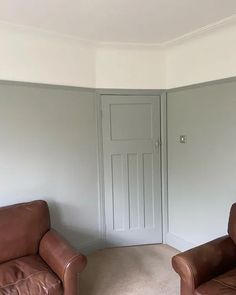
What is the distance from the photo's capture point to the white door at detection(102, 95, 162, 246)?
3.15 m

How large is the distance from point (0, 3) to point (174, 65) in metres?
1.84

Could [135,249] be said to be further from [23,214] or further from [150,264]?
[23,214]

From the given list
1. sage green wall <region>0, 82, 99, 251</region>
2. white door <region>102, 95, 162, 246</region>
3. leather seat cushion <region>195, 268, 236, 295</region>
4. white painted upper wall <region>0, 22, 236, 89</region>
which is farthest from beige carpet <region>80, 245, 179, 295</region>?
white painted upper wall <region>0, 22, 236, 89</region>

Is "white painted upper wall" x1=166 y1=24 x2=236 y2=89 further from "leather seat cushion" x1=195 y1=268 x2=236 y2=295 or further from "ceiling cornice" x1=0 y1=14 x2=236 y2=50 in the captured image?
"leather seat cushion" x1=195 y1=268 x2=236 y2=295

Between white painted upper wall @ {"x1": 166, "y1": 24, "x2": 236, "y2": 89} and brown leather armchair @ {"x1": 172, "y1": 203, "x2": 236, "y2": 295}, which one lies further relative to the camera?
white painted upper wall @ {"x1": 166, "y1": 24, "x2": 236, "y2": 89}

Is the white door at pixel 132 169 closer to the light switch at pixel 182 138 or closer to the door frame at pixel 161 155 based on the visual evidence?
the door frame at pixel 161 155

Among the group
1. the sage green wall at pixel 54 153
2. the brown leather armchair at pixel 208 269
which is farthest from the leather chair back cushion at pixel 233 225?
the sage green wall at pixel 54 153

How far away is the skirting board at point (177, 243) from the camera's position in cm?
310

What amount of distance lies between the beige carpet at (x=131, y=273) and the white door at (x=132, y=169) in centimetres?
19

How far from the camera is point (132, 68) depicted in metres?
3.11

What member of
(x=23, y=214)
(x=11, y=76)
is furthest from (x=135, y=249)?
(x=11, y=76)

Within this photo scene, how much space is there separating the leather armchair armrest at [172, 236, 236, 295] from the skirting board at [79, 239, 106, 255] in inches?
55.4

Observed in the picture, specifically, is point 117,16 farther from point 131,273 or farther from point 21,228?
point 131,273

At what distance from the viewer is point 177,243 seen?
3.22 m
